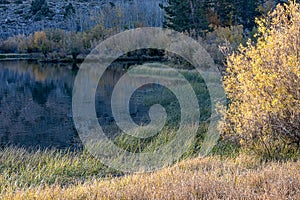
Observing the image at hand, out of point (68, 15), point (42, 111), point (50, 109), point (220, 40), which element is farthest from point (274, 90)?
point (68, 15)

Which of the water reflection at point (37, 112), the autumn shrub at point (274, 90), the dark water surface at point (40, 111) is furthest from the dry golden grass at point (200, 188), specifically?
the water reflection at point (37, 112)

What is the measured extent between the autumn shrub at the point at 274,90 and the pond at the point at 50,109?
22.1 ft

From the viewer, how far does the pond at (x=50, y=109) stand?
615 inches

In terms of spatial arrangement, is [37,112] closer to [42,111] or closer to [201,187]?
[42,111]

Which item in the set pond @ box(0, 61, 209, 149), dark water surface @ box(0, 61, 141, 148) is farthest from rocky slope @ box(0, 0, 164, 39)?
pond @ box(0, 61, 209, 149)

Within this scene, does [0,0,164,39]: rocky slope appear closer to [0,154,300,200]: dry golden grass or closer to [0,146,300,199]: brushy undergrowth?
[0,146,300,199]: brushy undergrowth

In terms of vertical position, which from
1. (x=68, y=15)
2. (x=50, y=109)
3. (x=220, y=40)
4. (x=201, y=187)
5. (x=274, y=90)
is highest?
(x=274, y=90)

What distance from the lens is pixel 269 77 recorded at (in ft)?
28.7

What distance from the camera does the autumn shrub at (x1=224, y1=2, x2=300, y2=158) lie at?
8836 mm

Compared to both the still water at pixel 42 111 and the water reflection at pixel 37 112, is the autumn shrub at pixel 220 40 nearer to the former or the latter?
the still water at pixel 42 111

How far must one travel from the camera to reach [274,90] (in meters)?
8.94

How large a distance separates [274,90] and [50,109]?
15.5m

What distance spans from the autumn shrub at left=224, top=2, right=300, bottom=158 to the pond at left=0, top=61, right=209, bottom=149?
673cm

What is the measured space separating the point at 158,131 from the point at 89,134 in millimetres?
3144
